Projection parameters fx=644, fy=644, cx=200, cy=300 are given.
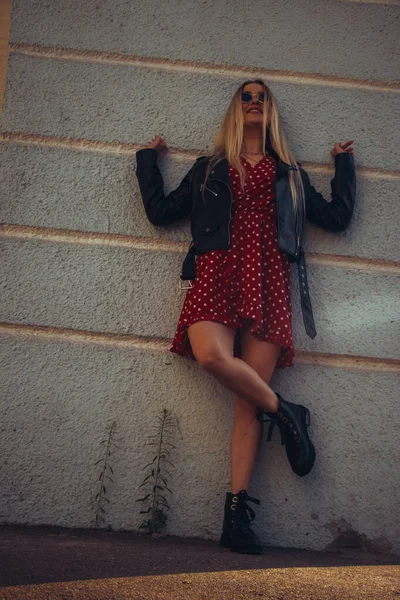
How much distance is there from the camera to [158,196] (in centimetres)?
369

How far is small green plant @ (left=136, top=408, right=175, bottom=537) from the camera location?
3531 mm

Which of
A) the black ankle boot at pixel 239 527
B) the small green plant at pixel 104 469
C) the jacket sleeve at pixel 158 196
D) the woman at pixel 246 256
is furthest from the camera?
the jacket sleeve at pixel 158 196

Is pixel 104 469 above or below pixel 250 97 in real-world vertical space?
below

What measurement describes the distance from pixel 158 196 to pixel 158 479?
160 cm

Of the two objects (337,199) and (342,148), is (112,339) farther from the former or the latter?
(342,148)

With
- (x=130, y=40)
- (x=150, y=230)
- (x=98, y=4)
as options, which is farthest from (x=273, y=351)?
(x=98, y=4)

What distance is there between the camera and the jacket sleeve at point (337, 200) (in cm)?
369

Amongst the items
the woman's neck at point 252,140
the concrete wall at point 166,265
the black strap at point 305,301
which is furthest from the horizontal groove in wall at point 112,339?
the woman's neck at point 252,140

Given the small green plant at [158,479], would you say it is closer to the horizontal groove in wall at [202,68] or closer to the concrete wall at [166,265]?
the concrete wall at [166,265]

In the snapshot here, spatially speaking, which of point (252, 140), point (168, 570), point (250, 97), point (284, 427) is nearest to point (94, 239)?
point (252, 140)

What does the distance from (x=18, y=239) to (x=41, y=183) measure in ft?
1.20

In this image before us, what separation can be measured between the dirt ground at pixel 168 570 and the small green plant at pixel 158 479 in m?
0.10

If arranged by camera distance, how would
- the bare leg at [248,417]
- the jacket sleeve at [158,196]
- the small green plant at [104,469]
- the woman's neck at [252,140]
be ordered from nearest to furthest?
1. the bare leg at [248,417]
2. the small green plant at [104,469]
3. the jacket sleeve at [158,196]
4. the woman's neck at [252,140]

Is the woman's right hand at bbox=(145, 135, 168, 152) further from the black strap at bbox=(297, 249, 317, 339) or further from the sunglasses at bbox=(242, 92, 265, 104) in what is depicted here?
the black strap at bbox=(297, 249, 317, 339)
